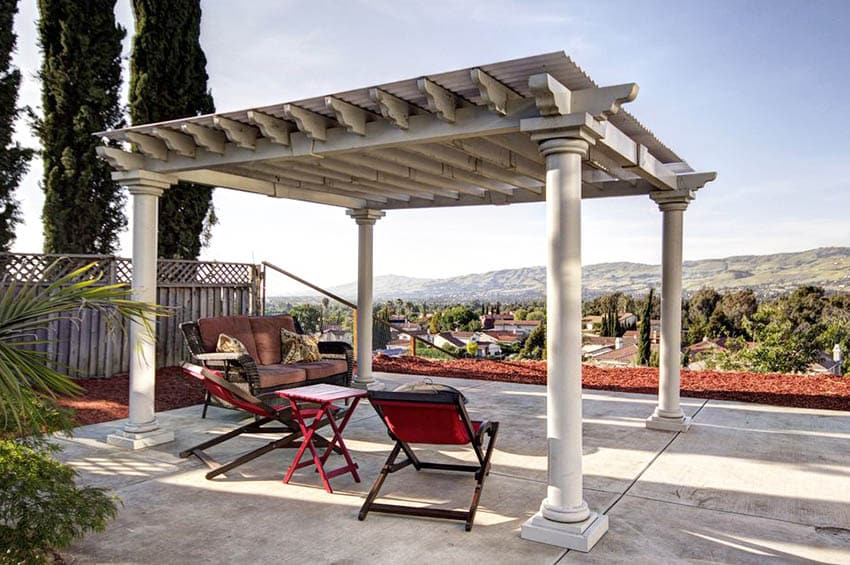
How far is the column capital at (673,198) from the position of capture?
18.5ft

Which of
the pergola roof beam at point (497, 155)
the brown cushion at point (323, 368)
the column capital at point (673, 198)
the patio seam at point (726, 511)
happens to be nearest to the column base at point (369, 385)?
the brown cushion at point (323, 368)

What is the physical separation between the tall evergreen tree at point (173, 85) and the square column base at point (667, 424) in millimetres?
7366

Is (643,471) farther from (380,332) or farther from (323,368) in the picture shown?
(380,332)

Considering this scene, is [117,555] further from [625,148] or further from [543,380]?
[543,380]

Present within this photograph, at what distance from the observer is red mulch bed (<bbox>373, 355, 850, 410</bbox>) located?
7438 millimetres

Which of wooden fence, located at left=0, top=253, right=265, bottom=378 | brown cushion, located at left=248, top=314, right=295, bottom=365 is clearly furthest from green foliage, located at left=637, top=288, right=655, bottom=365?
brown cushion, located at left=248, top=314, right=295, bottom=365

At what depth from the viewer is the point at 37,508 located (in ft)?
8.37

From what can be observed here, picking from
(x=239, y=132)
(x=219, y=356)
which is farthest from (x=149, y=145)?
(x=219, y=356)

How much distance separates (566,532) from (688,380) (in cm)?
629

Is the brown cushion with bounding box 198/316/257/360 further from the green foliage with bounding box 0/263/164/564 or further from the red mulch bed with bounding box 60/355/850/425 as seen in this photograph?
the green foliage with bounding box 0/263/164/564

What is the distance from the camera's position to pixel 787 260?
72.2 feet

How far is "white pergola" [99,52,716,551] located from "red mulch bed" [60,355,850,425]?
195 cm

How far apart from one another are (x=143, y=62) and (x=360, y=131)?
708 cm

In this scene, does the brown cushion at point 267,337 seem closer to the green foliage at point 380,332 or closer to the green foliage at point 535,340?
the green foliage at point 380,332
